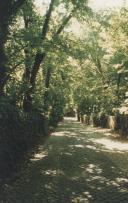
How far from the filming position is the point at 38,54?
1035 inches

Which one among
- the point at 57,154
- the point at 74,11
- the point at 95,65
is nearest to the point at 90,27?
the point at 74,11

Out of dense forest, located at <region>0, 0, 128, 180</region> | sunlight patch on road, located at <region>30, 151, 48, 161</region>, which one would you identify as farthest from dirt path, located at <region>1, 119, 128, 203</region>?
dense forest, located at <region>0, 0, 128, 180</region>

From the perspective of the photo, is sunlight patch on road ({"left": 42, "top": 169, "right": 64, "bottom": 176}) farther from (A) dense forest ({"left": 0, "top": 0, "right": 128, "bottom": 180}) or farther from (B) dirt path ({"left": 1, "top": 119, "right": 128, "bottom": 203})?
(A) dense forest ({"left": 0, "top": 0, "right": 128, "bottom": 180})

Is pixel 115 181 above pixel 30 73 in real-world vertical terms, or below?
below

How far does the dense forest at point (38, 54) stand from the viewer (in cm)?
1688

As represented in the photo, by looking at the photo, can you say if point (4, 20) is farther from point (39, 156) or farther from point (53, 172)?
point (39, 156)

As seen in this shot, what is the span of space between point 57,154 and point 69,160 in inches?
105

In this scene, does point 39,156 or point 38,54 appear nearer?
point 39,156

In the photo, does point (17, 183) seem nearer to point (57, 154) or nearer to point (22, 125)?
point (22, 125)

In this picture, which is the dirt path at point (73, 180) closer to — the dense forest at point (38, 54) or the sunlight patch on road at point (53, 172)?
the sunlight patch on road at point (53, 172)

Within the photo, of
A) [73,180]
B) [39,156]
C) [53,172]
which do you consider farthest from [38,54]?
[73,180]

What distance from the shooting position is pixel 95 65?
5281 cm

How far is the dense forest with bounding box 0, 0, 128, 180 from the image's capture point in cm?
1688

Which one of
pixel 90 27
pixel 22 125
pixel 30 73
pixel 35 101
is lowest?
pixel 22 125
